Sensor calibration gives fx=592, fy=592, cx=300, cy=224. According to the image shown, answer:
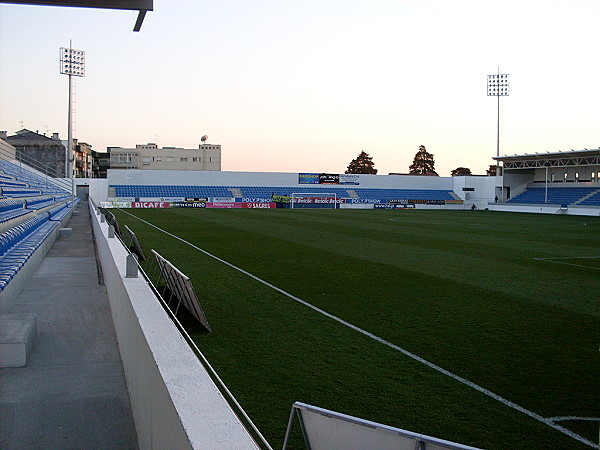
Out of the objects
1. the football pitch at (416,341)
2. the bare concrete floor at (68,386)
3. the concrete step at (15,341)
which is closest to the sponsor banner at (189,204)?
the football pitch at (416,341)

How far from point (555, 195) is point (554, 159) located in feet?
11.9

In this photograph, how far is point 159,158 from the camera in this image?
97.2 meters

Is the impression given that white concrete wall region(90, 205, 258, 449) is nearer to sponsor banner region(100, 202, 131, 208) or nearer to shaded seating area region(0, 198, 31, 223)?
→ shaded seating area region(0, 198, 31, 223)

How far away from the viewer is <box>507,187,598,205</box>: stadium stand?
51.2 meters

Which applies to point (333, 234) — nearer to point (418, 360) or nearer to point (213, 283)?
point (213, 283)

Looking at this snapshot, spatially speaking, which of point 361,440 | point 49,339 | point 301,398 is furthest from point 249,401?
point 49,339

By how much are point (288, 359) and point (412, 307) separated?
3.47 metres

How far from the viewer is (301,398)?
519cm

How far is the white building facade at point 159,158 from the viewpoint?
95562mm

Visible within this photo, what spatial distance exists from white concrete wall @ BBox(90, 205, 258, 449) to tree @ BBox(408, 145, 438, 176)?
118 m

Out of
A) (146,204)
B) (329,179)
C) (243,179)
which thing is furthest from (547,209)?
(146,204)

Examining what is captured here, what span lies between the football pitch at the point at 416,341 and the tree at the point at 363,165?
105537 mm

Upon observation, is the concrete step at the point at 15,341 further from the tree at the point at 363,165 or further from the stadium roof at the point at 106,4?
the tree at the point at 363,165

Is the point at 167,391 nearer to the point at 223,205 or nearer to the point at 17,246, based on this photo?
the point at 17,246
